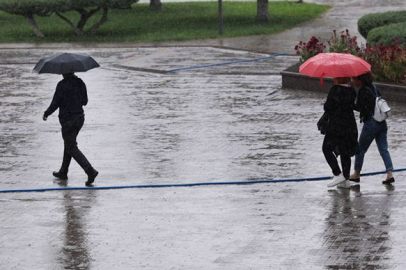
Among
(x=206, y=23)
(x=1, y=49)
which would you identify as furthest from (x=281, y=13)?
(x=1, y=49)

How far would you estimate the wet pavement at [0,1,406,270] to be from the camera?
10.1m

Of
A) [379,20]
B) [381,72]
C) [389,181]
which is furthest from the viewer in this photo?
[379,20]

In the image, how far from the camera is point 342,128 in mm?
12648

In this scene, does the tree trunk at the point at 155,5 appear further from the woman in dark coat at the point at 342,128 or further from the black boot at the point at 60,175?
the woman in dark coat at the point at 342,128

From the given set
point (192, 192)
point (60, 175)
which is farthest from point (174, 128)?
point (192, 192)

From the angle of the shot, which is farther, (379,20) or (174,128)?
(379,20)

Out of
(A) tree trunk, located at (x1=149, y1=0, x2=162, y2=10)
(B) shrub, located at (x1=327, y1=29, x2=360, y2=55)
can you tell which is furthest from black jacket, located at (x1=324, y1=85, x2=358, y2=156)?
(A) tree trunk, located at (x1=149, y1=0, x2=162, y2=10)

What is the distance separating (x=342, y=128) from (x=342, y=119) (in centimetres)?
11

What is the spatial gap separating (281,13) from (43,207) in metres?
26.5

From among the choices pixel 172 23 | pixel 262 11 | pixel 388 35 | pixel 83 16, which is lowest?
pixel 172 23

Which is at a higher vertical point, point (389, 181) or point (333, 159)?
point (333, 159)

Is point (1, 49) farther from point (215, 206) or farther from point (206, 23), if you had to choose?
point (215, 206)

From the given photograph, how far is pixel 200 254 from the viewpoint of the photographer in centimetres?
1006

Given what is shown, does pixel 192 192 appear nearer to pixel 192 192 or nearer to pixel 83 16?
pixel 192 192
